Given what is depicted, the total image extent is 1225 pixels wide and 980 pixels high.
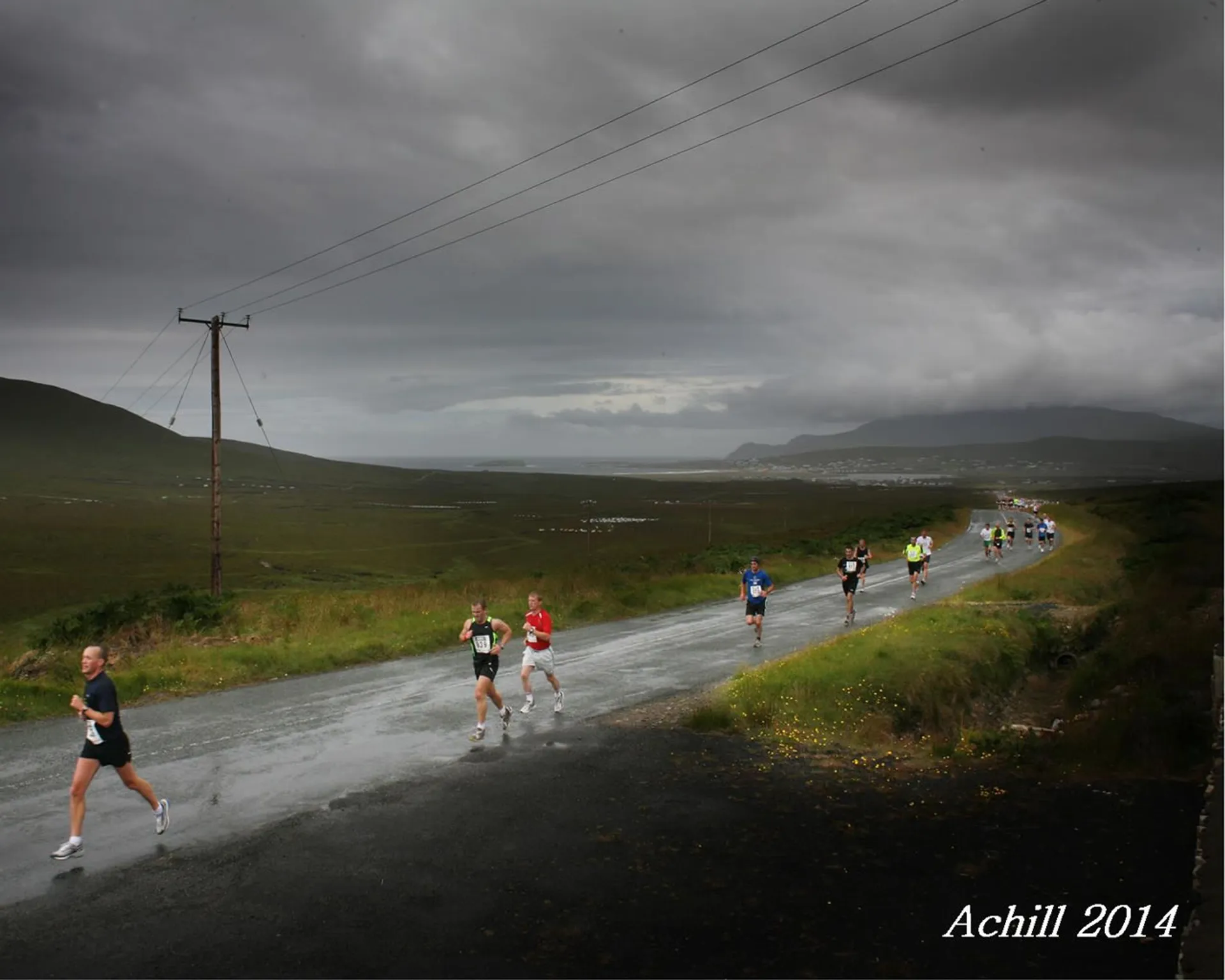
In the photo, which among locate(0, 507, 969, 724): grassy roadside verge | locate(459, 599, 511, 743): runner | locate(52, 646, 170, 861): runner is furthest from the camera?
locate(0, 507, 969, 724): grassy roadside verge

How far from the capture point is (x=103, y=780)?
11.8m

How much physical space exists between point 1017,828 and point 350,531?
314ft

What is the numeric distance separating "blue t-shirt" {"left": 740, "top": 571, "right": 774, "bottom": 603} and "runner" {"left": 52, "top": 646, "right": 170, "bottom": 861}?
14.2m

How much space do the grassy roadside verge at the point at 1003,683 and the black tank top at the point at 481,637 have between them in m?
3.33

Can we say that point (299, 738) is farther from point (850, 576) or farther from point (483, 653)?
point (850, 576)

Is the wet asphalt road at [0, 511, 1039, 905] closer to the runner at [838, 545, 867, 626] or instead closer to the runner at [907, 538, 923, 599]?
the runner at [838, 545, 867, 626]

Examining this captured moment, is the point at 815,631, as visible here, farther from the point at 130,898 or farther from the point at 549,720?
the point at 130,898

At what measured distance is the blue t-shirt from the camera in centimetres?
2158

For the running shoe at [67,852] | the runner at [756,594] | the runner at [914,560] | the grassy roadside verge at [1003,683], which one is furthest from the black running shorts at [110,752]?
the runner at [914,560]

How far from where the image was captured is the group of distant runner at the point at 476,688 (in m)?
9.30

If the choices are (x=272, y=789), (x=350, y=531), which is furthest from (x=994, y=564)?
(x=350, y=531)

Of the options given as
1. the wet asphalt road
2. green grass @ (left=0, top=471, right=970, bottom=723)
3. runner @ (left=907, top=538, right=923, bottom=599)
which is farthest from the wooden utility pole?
runner @ (left=907, top=538, right=923, bottom=599)

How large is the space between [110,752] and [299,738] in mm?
4471

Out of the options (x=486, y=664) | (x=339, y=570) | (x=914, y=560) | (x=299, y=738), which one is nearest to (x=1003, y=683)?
(x=486, y=664)
